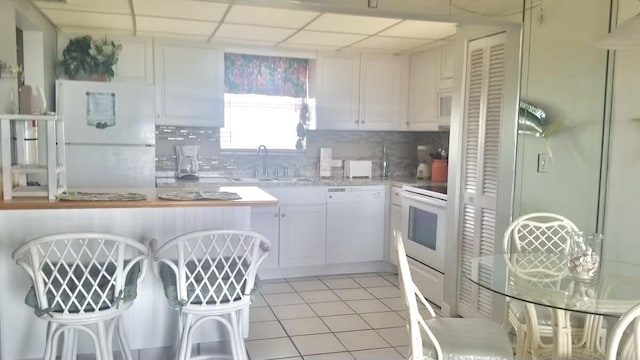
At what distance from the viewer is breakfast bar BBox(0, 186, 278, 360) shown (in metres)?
2.63

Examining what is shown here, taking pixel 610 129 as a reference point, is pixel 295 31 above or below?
above

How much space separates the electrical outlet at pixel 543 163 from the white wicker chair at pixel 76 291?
8.02ft

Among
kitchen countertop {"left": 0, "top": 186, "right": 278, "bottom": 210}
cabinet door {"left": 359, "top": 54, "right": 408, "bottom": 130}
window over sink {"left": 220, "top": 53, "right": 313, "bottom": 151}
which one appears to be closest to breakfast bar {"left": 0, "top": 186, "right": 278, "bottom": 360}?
kitchen countertop {"left": 0, "top": 186, "right": 278, "bottom": 210}

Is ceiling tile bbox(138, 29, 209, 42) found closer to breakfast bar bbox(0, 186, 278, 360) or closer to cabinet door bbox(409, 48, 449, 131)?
breakfast bar bbox(0, 186, 278, 360)

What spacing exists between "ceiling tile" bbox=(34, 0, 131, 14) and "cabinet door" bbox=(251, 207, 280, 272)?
6.20 ft

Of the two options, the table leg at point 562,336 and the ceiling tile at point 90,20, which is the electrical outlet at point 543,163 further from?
the ceiling tile at point 90,20

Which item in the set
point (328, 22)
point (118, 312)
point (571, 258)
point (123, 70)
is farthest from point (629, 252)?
point (123, 70)

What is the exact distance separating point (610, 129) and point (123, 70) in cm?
372

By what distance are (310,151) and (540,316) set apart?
9.90 feet

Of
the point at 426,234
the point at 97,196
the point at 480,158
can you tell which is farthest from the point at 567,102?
the point at 97,196

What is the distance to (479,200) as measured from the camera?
3.56 metres

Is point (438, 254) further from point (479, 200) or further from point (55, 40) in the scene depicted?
point (55, 40)

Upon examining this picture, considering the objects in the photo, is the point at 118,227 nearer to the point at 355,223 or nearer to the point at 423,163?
the point at 355,223

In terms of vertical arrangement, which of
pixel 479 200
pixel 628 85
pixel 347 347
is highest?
pixel 628 85
